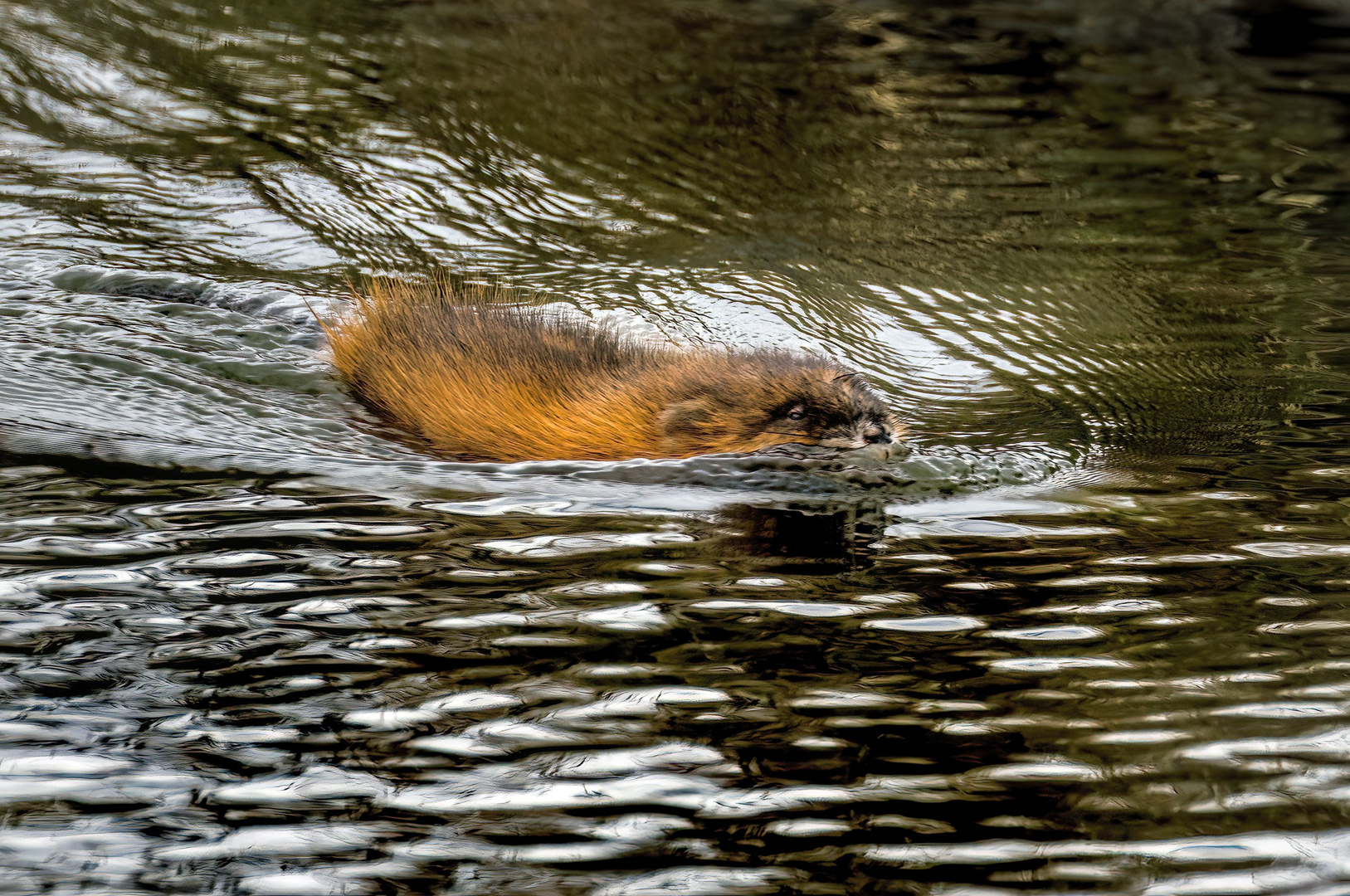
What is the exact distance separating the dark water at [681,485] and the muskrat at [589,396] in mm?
125

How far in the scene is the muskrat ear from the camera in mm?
4516

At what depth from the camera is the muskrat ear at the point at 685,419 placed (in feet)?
14.8

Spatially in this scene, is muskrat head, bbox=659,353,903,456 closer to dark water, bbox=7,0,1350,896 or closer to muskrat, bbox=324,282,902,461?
muskrat, bbox=324,282,902,461

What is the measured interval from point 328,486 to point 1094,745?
7.97ft

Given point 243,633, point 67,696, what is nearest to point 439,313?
point 243,633

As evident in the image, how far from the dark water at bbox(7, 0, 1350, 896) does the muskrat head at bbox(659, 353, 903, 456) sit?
107 mm

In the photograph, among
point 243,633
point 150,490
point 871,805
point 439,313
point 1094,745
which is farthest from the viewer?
point 439,313

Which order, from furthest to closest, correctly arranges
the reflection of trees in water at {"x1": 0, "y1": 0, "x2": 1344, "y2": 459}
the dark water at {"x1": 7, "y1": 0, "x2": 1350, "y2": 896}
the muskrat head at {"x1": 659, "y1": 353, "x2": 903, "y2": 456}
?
the reflection of trees in water at {"x1": 0, "y1": 0, "x2": 1344, "y2": 459}
the muskrat head at {"x1": 659, "y1": 353, "x2": 903, "y2": 456}
the dark water at {"x1": 7, "y1": 0, "x2": 1350, "y2": 896}

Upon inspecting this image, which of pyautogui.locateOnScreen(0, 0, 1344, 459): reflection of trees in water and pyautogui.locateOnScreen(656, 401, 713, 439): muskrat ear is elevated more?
pyautogui.locateOnScreen(0, 0, 1344, 459): reflection of trees in water

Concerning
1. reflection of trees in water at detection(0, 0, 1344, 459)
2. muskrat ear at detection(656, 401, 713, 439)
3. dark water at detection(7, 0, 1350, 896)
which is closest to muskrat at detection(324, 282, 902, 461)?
muskrat ear at detection(656, 401, 713, 439)

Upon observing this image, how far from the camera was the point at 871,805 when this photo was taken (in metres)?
2.34

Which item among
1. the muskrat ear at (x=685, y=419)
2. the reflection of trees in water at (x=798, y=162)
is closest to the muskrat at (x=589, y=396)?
the muskrat ear at (x=685, y=419)

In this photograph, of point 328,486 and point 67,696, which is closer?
point 67,696

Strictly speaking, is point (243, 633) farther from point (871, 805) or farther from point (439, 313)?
point (439, 313)
